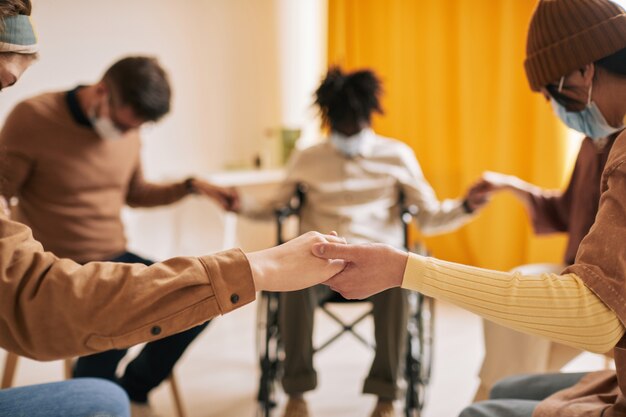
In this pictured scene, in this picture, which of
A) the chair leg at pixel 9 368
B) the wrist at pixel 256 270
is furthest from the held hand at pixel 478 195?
the chair leg at pixel 9 368

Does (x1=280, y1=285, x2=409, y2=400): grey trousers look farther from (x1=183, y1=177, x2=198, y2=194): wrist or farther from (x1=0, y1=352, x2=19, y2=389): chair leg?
(x1=0, y1=352, x2=19, y2=389): chair leg

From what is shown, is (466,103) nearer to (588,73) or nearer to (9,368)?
(588,73)

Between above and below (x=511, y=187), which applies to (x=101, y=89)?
above

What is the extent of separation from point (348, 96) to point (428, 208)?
51 cm

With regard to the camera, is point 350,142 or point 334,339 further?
point 350,142

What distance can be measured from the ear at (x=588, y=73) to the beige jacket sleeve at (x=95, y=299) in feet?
2.62

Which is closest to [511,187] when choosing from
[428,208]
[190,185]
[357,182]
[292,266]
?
[428,208]

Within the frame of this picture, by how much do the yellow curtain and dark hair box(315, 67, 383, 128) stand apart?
1.05 meters

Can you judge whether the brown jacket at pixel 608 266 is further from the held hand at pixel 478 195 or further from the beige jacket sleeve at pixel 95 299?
the held hand at pixel 478 195

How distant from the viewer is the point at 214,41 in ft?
11.7

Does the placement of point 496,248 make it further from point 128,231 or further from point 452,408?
point 128,231

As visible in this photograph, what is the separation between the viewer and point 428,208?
7.59 feet

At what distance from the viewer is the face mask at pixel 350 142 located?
2.31 meters

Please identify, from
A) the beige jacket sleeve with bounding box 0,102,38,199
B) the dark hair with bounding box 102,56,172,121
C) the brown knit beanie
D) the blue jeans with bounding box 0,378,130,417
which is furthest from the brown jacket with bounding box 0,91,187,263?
the brown knit beanie
